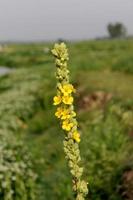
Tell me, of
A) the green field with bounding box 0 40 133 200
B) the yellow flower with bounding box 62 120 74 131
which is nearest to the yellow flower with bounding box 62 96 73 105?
the yellow flower with bounding box 62 120 74 131

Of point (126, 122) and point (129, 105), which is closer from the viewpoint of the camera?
point (126, 122)

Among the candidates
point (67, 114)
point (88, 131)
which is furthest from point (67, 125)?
point (88, 131)

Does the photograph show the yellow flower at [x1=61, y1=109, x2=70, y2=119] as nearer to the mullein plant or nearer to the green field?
the mullein plant

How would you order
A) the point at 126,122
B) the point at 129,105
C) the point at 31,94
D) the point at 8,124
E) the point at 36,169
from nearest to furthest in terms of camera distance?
the point at 36,169 → the point at 126,122 → the point at 129,105 → the point at 8,124 → the point at 31,94

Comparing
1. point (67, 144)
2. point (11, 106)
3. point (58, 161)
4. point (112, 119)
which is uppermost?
point (11, 106)

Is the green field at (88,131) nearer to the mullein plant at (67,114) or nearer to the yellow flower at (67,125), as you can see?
the mullein plant at (67,114)

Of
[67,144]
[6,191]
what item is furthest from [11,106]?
[67,144]

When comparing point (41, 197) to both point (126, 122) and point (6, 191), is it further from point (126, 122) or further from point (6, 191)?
point (126, 122)
